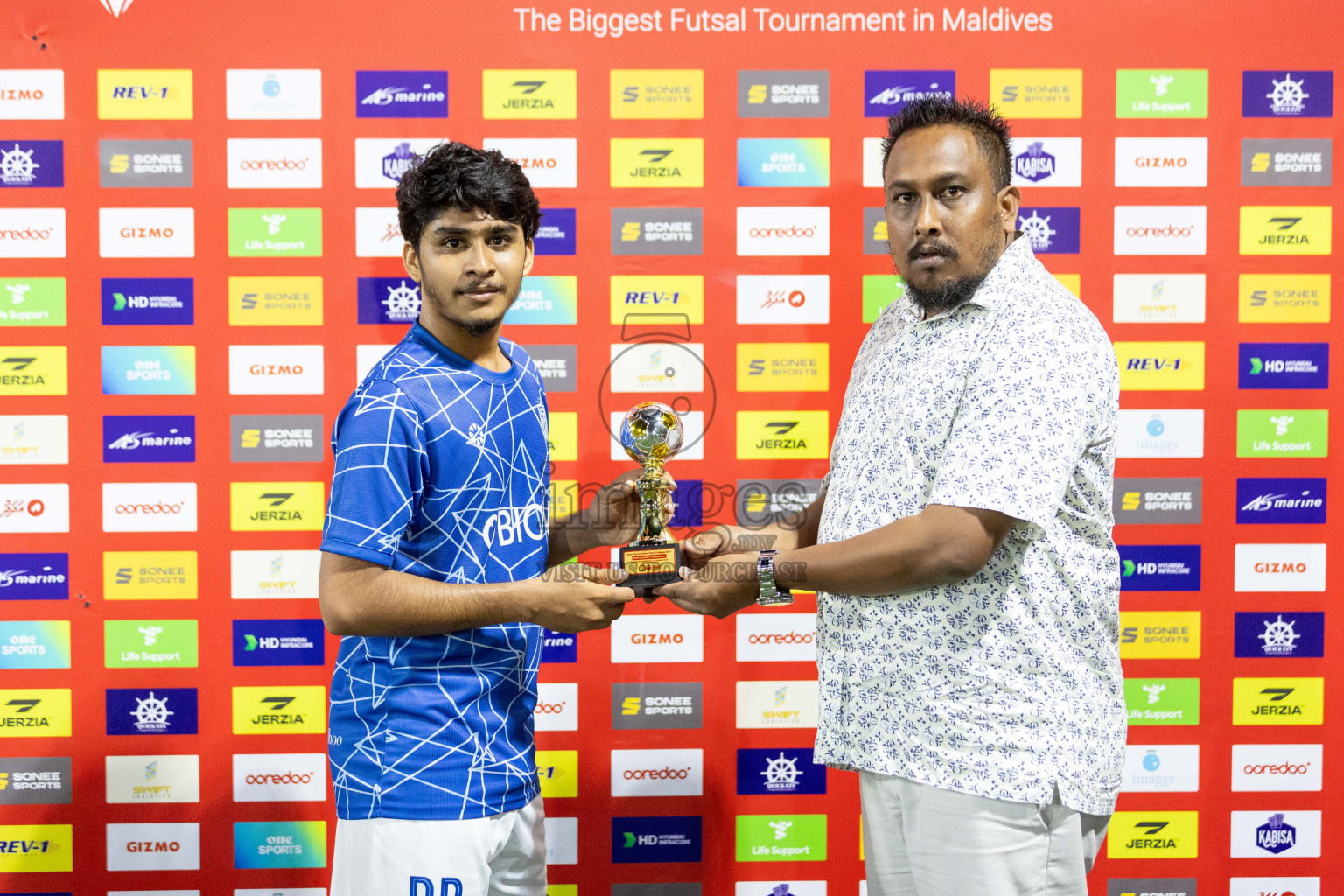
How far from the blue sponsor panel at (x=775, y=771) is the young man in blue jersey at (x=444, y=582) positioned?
3.51ft

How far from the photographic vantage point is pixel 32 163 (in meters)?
2.60

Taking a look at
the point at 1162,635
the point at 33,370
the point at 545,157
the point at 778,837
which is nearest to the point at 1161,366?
the point at 1162,635

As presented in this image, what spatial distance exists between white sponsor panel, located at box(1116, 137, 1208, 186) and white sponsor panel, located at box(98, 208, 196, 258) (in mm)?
2887

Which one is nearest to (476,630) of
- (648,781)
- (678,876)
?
(648,781)

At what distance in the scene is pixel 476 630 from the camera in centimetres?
170

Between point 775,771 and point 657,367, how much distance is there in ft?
4.42

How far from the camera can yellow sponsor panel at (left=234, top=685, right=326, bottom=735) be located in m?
2.68

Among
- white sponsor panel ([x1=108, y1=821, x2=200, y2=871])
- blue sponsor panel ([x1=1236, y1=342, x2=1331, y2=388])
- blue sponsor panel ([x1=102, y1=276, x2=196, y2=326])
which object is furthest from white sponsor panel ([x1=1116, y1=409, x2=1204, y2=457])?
white sponsor panel ([x1=108, y1=821, x2=200, y2=871])

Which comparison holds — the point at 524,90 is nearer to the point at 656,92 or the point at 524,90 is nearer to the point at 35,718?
the point at 656,92

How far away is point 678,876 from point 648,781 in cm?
33

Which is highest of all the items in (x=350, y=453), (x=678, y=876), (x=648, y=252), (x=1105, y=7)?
(x=1105, y=7)

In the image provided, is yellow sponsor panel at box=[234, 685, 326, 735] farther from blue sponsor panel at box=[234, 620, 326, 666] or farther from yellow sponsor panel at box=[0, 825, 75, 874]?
yellow sponsor panel at box=[0, 825, 75, 874]

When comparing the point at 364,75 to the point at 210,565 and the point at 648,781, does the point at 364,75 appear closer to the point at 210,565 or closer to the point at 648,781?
the point at 210,565

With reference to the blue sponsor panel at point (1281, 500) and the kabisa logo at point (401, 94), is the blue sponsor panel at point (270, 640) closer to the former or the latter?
the kabisa logo at point (401, 94)
